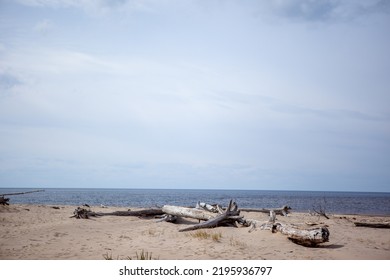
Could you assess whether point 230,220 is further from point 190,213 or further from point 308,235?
point 308,235

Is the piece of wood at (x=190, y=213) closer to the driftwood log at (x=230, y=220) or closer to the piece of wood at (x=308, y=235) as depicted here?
the driftwood log at (x=230, y=220)

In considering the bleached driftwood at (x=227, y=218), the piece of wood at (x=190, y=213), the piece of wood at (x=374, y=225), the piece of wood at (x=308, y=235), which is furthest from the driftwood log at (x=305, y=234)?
→ the piece of wood at (x=374, y=225)

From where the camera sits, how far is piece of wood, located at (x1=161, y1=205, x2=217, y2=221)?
41.9 feet

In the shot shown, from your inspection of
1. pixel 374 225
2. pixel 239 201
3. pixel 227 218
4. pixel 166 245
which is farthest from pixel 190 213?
pixel 239 201

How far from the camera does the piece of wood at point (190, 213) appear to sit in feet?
41.9

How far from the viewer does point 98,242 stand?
8594 millimetres

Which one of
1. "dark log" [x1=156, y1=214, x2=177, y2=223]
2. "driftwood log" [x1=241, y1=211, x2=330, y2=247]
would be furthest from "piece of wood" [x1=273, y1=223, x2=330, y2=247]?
"dark log" [x1=156, y1=214, x2=177, y2=223]

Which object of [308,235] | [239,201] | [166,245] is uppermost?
[308,235]

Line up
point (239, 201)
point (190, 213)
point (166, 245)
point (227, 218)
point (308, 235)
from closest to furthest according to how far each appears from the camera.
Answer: point (308, 235) → point (166, 245) → point (227, 218) → point (190, 213) → point (239, 201)

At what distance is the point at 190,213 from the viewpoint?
13148 mm

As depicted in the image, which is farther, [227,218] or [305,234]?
[227,218]
